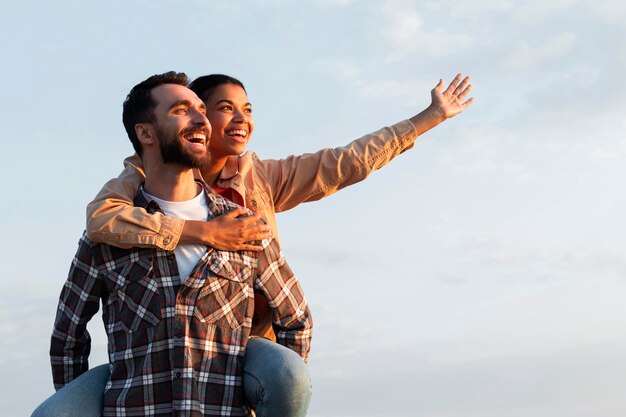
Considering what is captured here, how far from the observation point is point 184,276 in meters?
4.32

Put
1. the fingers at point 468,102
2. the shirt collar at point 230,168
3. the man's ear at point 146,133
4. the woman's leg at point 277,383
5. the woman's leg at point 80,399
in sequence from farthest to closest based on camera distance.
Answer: the fingers at point 468,102 < the shirt collar at point 230,168 < the man's ear at point 146,133 < the woman's leg at point 80,399 < the woman's leg at point 277,383

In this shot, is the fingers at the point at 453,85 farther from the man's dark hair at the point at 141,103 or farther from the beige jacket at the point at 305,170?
the man's dark hair at the point at 141,103

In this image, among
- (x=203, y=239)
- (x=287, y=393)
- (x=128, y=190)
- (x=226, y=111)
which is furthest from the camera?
(x=226, y=111)

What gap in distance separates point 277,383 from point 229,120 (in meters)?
2.03

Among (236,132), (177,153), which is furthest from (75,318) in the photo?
(236,132)

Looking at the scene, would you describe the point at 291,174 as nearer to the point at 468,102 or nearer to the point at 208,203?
the point at 208,203

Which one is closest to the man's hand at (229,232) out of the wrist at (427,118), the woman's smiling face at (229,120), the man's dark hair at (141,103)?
the man's dark hair at (141,103)

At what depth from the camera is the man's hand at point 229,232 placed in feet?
14.2

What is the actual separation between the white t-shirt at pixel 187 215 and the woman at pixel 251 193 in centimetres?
8

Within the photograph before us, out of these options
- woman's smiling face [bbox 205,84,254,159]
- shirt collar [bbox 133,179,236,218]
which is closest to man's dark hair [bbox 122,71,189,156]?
shirt collar [bbox 133,179,236,218]

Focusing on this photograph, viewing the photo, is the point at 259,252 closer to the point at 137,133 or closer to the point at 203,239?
the point at 203,239

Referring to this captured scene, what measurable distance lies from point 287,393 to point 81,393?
3.43ft

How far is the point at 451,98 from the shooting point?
602cm

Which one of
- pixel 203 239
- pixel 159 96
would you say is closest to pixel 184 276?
pixel 203 239
